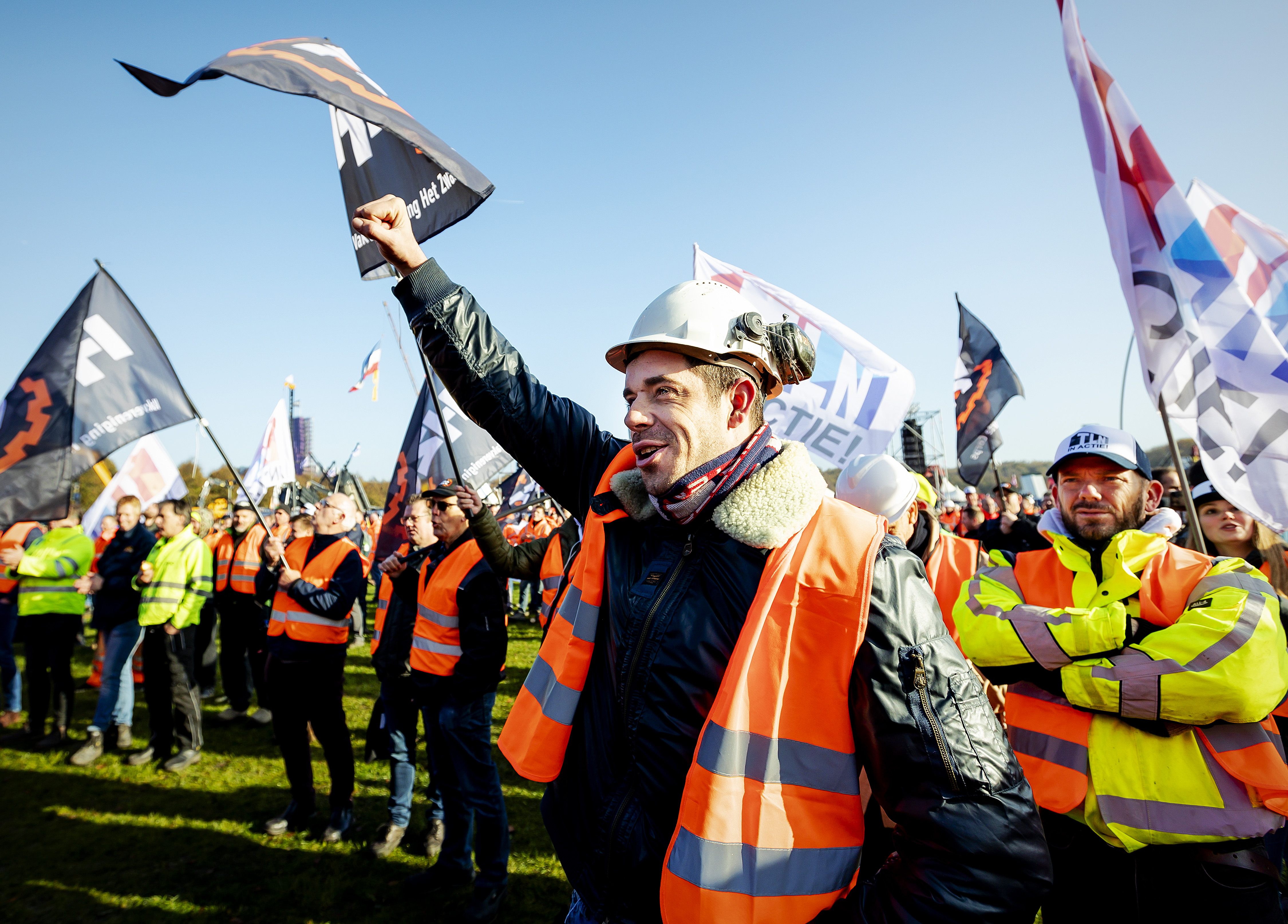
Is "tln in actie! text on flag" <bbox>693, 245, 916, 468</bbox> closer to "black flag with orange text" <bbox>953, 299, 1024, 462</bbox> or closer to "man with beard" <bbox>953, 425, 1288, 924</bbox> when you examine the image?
"man with beard" <bbox>953, 425, 1288, 924</bbox>

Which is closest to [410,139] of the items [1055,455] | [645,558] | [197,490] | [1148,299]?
[645,558]

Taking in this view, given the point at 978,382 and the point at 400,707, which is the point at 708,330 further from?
the point at 978,382

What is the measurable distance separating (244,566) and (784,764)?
28.4 feet

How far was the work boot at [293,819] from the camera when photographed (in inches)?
207

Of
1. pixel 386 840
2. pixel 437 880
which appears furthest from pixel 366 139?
pixel 386 840

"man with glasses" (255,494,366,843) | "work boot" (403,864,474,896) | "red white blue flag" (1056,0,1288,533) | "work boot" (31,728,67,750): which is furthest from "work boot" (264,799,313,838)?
"red white blue flag" (1056,0,1288,533)

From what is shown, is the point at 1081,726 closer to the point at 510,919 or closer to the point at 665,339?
the point at 665,339

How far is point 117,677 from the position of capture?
698 cm

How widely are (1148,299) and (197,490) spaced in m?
58.8

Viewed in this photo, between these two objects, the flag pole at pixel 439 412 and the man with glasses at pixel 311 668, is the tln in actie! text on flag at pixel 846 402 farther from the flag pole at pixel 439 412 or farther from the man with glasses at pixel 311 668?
the man with glasses at pixel 311 668

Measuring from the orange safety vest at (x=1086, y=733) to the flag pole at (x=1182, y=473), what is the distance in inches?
15.7

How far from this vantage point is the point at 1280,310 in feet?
14.6

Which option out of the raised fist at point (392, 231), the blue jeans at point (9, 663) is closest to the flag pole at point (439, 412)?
the raised fist at point (392, 231)

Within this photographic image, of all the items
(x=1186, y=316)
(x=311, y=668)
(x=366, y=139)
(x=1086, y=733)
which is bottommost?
(x=311, y=668)
